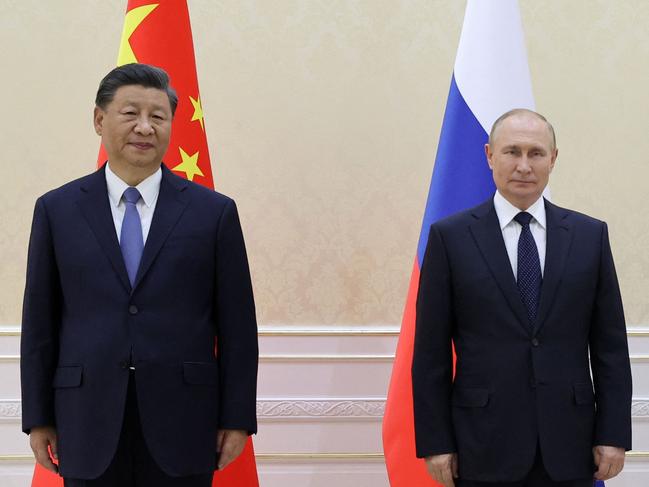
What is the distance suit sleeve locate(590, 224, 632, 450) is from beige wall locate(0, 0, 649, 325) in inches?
60.9

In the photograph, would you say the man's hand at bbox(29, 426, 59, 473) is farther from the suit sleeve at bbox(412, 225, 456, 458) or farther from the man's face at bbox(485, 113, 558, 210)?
the man's face at bbox(485, 113, 558, 210)

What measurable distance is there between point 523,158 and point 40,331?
1.26 metres

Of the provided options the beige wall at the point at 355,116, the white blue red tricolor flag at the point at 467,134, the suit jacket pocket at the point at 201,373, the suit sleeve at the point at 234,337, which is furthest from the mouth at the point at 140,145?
the beige wall at the point at 355,116

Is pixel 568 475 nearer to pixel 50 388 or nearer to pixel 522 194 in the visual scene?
pixel 522 194

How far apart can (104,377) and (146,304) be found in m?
0.19


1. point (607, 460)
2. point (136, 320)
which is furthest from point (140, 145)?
point (607, 460)

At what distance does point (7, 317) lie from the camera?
11.7 ft

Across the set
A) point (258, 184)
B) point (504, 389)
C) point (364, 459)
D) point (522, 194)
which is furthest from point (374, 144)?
point (504, 389)

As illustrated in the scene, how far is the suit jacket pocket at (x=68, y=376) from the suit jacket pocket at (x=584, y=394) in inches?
46.5

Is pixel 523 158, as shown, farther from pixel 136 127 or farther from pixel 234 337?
pixel 136 127

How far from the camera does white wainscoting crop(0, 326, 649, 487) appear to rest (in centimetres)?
356

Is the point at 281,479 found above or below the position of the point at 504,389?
below

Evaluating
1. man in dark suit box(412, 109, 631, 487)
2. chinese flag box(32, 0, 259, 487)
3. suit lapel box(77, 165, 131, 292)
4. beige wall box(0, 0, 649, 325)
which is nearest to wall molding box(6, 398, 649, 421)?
beige wall box(0, 0, 649, 325)

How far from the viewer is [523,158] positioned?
2.14 m
